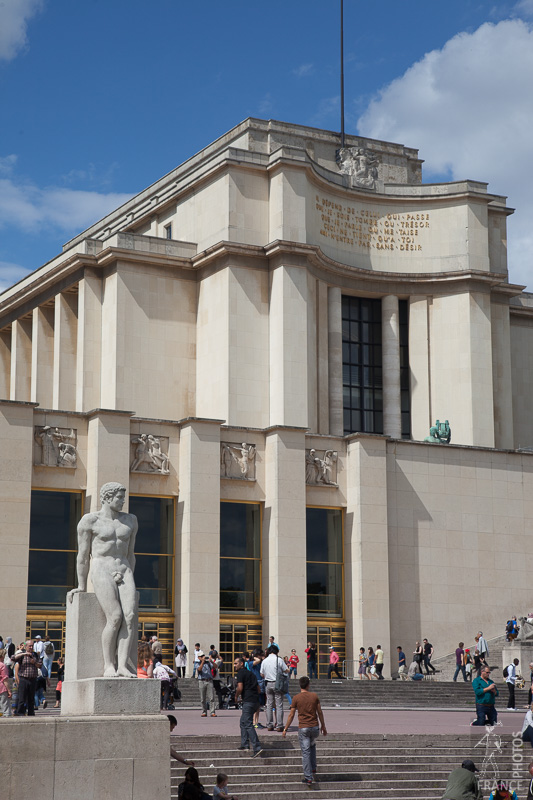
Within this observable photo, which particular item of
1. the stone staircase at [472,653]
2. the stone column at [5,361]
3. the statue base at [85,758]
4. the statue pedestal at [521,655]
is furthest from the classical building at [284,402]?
the statue base at [85,758]

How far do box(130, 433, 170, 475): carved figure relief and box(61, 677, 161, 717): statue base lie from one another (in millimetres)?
26047

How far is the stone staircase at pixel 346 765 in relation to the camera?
19.7m

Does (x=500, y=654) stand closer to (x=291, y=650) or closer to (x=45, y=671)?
(x=291, y=650)

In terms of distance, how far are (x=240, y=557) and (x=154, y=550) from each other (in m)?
3.26

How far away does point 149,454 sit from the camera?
43219 millimetres

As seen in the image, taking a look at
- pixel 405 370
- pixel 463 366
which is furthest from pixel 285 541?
pixel 405 370

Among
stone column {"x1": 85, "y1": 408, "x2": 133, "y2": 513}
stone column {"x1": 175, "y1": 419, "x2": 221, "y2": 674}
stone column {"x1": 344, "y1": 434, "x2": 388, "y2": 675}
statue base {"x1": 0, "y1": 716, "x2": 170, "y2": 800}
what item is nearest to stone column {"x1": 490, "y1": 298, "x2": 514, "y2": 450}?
stone column {"x1": 344, "y1": 434, "x2": 388, "y2": 675}

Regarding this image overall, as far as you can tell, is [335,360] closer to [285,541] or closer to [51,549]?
[285,541]

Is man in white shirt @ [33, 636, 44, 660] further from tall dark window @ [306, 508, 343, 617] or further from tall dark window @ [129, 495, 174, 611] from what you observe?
tall dark window @ [306, 508, 343, 617]

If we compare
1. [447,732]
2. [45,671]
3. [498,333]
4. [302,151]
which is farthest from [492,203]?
[447,732]

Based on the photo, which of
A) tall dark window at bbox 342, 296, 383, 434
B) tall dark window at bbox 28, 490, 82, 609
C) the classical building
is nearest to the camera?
tall dark window at bbox 28, 490, 82, 609

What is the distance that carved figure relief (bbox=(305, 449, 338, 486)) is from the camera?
45.8 m

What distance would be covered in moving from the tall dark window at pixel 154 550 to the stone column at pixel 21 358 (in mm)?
18767

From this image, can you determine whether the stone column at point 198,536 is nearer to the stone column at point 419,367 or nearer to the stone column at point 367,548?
the stone column at point 367,548
